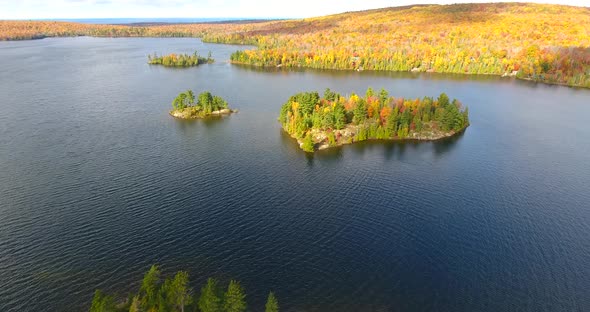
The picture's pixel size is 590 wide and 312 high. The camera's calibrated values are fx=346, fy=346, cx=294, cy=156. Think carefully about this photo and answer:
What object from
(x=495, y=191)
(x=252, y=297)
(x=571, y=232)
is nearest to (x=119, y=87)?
(x=252, y=297)

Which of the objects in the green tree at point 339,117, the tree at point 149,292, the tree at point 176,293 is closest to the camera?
the tree at point 149,292

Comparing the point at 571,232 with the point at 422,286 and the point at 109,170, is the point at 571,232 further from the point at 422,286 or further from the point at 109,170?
the point at 109,170

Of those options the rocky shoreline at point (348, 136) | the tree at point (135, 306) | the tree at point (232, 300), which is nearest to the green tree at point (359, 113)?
the rocky shoreline at point (348, 136)

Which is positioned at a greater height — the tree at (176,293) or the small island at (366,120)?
the small island at (366,120)

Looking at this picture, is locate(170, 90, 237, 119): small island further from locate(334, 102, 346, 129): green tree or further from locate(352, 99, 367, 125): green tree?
locate(352, 99, 367, 125): green tree

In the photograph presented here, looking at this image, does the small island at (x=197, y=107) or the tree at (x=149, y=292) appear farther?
the small island at (x=197, y=107)

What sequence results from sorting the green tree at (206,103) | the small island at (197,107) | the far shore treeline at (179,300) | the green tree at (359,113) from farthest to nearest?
the green tree at (206,103) → the small island at (197,107) → the green tree at (359,113) → the far shore treeline at (179,300)

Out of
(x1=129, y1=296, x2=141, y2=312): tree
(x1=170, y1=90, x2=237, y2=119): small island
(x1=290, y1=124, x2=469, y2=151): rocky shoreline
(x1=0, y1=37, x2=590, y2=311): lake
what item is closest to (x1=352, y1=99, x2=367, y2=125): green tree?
(x1=290, y1=124, x2=469, y2=151): rocky shoreline

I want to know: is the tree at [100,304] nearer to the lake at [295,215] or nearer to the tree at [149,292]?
the tree at [149,292]

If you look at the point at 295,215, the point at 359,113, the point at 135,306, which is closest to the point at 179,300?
the point at 135,306

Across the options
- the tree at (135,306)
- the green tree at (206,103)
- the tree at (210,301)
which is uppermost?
the green tree at (206,103)
